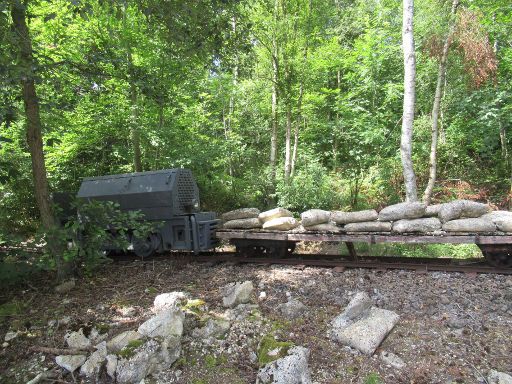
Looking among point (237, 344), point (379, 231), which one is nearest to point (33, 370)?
point (237, 344)

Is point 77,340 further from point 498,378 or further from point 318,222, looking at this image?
point 318,222

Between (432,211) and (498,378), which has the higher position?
(432,211)

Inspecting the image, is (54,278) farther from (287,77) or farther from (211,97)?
(287,77)

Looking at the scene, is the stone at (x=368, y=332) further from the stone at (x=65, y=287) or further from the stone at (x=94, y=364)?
the stone at (x=65, y=287)

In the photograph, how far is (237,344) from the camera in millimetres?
3824

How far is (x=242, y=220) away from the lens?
7.34m

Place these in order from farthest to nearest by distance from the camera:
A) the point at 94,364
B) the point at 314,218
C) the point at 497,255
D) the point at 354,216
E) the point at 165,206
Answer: the point at 165,206
the point at 314,218
the point at 354,216
the point at 497,255
the point at 94,364

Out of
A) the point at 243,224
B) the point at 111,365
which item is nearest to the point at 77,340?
the point at 111,365

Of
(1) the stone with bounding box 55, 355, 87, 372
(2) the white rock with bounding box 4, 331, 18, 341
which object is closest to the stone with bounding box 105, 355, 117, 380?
(1) the stone with bounding box 55, 355, 87, 372

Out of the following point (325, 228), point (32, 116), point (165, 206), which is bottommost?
point (325, 228)

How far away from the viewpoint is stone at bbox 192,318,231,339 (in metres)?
3.96

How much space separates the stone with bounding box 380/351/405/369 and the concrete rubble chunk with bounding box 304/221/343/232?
3.16 metres

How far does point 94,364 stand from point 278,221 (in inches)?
160

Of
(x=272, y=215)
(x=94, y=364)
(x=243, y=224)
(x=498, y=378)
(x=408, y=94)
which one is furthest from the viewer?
(x=408, y=94)
